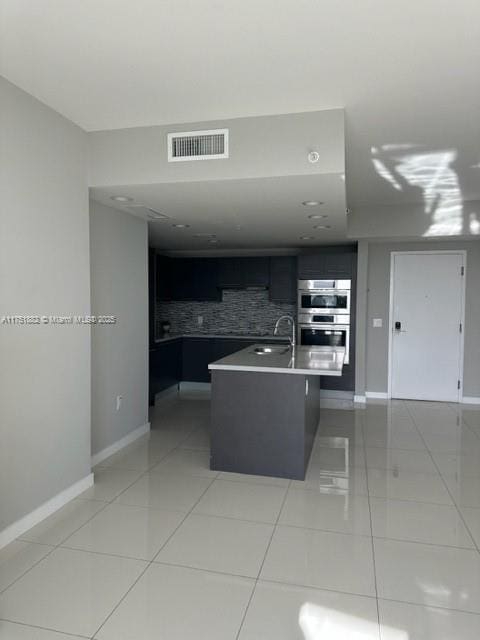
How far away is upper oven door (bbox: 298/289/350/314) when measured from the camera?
6.34m

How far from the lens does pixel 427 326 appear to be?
252 inches

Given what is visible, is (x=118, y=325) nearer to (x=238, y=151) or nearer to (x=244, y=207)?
(x=244, y=207)

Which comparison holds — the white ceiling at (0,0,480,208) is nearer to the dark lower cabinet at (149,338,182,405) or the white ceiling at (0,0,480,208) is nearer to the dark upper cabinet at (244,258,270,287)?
the dark lower cabinet at (149,338,182,405)

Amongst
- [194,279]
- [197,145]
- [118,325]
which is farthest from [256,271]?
[197,145]

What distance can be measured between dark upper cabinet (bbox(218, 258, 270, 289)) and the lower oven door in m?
1.07

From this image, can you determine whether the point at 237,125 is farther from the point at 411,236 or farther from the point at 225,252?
the point at 225,252

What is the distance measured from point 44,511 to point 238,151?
266 cm

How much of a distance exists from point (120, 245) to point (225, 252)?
3.35m

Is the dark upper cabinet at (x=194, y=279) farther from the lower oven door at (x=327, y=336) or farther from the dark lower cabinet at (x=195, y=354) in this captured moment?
the lower oven door at (x=327, y=336)

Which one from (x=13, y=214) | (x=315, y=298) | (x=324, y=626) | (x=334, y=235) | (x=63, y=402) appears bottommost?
(x=324, y=626)

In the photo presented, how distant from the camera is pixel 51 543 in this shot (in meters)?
2.61

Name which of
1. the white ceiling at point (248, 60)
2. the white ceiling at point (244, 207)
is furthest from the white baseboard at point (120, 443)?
the white ceiling at point (248, 60)

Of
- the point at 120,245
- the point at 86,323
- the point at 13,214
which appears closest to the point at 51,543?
the point at 86,323

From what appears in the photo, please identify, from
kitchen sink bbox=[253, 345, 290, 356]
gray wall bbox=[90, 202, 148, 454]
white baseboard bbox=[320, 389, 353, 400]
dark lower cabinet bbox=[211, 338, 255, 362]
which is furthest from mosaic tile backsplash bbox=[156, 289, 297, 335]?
gray wall bbox=[90, 202, 148, 454]
